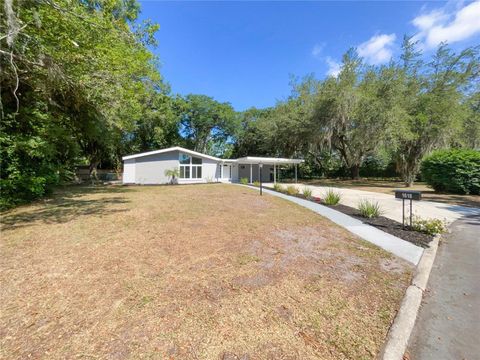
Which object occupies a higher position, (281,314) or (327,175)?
(327,175)

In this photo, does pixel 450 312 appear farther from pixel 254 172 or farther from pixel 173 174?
pixel 254 172

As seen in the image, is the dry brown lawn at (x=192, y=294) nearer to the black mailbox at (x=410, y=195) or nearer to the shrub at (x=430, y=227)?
the black mailbox at (x=410, y=195)

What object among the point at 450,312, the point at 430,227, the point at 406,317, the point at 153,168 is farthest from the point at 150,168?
the point at 450,312

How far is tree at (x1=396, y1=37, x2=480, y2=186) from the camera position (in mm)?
15812

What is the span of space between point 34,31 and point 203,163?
15871 mm

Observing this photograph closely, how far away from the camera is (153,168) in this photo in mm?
19250

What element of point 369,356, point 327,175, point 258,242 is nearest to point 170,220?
point 258,242

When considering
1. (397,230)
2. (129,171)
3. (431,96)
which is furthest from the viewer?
(129,171)

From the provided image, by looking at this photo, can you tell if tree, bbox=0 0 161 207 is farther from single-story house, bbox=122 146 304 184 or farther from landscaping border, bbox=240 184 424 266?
single-story house, bbox=122 146 304 184

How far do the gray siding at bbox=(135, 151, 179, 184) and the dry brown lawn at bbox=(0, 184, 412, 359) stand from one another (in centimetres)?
1424

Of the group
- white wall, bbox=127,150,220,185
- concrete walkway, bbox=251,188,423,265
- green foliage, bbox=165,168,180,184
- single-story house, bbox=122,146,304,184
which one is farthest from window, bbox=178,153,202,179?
concrete walkway, bbox=251,188,423,265

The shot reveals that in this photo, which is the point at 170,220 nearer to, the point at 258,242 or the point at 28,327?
the point at 258,242

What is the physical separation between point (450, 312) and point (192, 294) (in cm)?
303

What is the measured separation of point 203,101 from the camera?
29.5m
